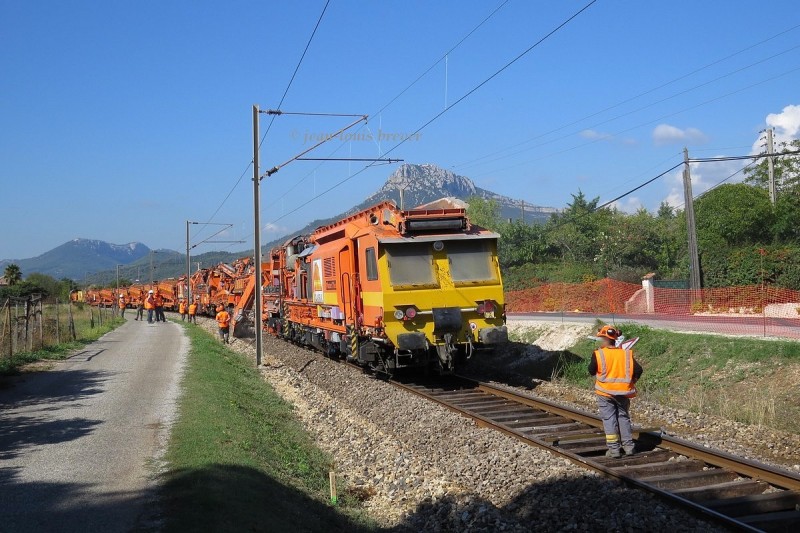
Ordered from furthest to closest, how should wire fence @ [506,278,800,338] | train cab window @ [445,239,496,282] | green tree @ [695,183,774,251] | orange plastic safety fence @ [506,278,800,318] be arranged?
1. green tree @ [695,183,774,251]
2. orange plastic safety fence @ [506,278,800,318]
3. wire fence @ [506,278,800,338]
4. train cab window @ [445,239,496,282]

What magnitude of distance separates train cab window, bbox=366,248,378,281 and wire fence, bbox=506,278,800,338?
878 cm

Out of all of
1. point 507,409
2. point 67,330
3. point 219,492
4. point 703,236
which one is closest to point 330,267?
point 507,409

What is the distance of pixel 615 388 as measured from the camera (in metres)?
8.73

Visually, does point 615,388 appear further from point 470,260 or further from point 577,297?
point 577,297

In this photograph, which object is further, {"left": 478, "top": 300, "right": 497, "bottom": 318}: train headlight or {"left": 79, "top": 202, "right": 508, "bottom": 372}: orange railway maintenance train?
{"left": 478, "top": 300, "right": 497, "bottom": 318}: train headlight

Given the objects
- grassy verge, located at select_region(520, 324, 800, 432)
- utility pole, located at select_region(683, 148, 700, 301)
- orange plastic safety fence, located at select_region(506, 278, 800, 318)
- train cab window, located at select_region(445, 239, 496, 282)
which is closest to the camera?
grassy verge, located at select_region(520, 324, 800, 432)

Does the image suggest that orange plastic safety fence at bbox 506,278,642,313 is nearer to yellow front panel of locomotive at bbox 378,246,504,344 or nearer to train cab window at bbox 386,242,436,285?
yellow front panel of locomotive at bbox 378,246,504,344

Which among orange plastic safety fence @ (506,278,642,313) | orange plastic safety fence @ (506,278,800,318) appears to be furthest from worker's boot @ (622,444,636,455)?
orange plastic safety fence @ (506,278,642,313)

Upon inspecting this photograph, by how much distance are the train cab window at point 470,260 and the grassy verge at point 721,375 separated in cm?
328

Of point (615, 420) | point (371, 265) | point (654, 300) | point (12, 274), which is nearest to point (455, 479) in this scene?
point (615, 420)

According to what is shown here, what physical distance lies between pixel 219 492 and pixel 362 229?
8370 mm

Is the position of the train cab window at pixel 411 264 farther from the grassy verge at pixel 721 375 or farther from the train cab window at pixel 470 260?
the grassy verge at pixel 721 375

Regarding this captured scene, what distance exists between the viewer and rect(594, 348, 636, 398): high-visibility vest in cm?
873

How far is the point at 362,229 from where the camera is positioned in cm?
1493
